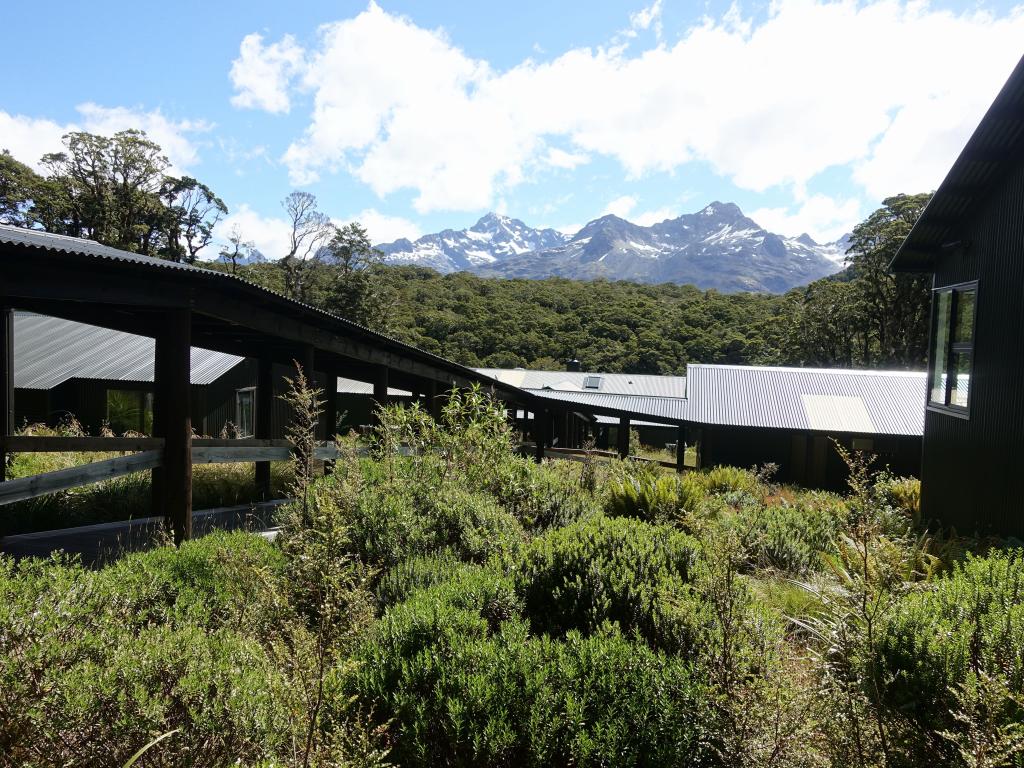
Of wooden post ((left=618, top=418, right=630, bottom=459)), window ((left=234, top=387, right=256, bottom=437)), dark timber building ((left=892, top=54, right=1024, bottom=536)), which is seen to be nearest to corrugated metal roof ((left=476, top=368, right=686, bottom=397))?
window ((left=234, top=387, right=256, bottom=437))

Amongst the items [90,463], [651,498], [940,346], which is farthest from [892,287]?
[90,463]

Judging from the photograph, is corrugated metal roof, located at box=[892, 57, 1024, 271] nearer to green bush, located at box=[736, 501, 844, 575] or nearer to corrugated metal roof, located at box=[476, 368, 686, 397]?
green bush, located at box=[736, 501, 844, 575]

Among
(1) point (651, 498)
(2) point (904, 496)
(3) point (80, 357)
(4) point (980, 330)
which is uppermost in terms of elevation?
(4) point (980, 330)

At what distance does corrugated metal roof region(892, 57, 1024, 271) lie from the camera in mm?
6246

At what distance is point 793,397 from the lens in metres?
19.4

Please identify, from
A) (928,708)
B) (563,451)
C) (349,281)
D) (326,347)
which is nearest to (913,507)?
(563,451)

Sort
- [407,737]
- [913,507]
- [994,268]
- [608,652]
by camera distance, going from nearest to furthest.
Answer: [407,737] → [608,652] → [994,268] → [913,507]

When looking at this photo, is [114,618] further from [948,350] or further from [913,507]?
[913,507]

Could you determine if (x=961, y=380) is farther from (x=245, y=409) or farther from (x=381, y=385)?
(x=245, y=409)

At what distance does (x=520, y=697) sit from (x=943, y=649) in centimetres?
187

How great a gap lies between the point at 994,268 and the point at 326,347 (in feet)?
28.2

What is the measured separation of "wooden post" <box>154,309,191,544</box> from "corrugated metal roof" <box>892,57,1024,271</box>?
8.53 meters

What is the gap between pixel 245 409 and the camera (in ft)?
65.2

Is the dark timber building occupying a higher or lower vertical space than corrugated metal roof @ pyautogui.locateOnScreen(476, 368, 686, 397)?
higher
